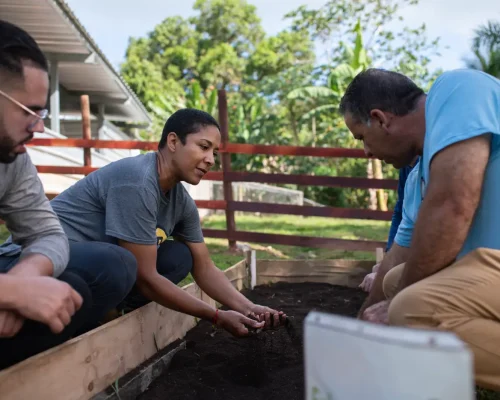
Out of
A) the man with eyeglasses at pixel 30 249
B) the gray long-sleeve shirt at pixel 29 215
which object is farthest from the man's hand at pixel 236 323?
the gray long-sleeve shirt at pixel 29 215

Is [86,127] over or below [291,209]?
over

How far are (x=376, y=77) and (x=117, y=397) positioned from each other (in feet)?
4.82

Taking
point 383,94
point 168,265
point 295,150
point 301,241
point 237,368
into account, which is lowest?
point 301,241

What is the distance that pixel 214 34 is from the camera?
3559 centimetres

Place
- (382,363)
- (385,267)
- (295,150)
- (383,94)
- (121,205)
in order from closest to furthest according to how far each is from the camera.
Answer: (382,363), (383,94), (121,205), (385,267), (295,150)

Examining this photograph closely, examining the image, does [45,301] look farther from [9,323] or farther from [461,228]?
[461,228]

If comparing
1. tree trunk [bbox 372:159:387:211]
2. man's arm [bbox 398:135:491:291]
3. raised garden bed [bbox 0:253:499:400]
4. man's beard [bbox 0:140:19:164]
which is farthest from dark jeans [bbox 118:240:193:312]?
tree trunk [bbox 372:159:387:211]

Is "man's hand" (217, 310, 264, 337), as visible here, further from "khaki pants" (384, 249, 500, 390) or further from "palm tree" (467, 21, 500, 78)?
"palm tree" (467, 21, 500, 78)

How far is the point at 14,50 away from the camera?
140 centimetres

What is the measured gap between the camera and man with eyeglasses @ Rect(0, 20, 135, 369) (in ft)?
4.50

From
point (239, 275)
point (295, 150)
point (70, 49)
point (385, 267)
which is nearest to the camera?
point (385, 267)

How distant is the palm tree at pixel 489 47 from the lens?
12680 mm

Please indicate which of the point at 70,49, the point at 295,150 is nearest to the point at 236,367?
the point at 295,150

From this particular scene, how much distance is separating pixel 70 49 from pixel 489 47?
9890 millimetres
